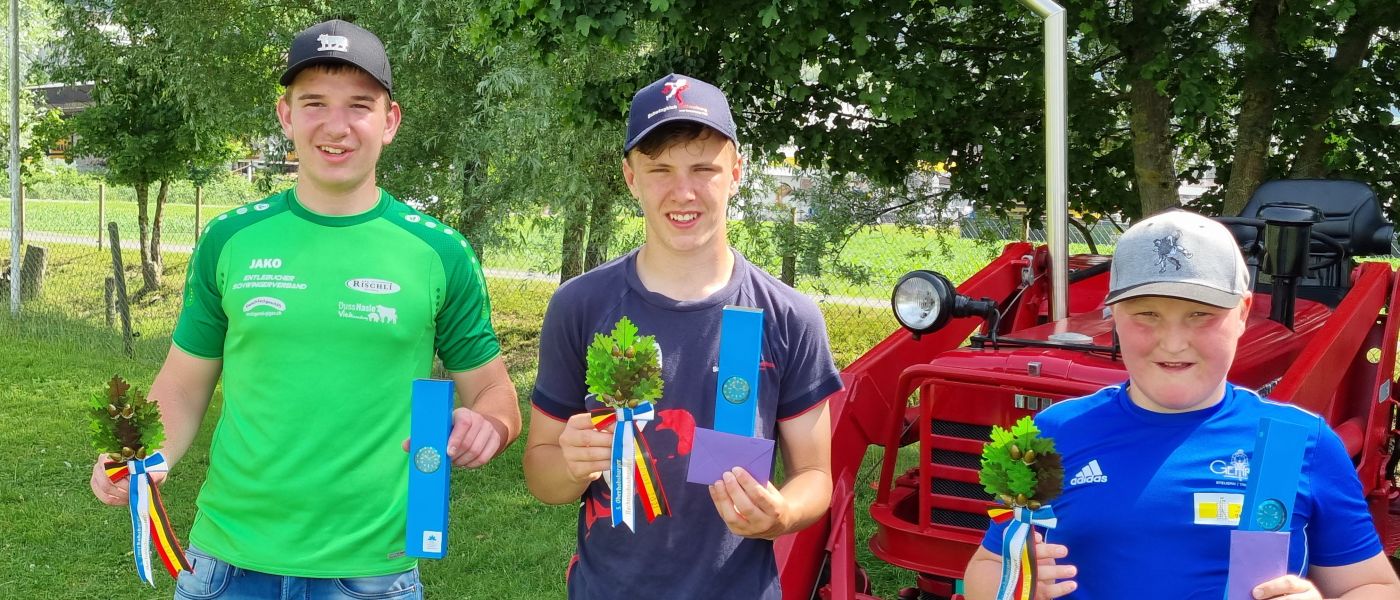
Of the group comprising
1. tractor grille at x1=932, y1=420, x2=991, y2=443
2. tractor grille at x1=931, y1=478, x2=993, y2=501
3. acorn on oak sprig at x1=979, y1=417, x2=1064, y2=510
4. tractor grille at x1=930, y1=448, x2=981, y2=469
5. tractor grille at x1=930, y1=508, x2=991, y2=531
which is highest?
acorn on oak sprig at x1=979, y1=417, x2=1064, y2=510

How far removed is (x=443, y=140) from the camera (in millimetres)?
12328

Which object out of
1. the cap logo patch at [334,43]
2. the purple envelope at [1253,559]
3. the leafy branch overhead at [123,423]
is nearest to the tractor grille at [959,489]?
the purple envelope at [1253,559]

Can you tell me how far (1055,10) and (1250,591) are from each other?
2.65 m

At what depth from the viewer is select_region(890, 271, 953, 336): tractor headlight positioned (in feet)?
13.9

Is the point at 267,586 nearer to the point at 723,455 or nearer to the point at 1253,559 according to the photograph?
the point at 723,455

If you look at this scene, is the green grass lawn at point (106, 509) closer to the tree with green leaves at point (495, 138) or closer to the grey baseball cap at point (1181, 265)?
the tree with green leaves at point (495, 138)

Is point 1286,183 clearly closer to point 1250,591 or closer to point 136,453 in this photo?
point 1250,591

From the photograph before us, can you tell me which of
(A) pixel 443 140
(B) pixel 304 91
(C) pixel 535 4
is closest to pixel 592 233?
(A) pixel 443 140

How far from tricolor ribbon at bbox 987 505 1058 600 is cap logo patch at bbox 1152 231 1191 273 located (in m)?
0.44

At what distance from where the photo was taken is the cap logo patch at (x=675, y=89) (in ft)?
7.50

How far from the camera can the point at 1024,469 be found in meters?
1.85

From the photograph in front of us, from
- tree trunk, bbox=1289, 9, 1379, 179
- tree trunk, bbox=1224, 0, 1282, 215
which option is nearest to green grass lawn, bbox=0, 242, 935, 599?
tree trunk, bbox=1224, 0, 1282, 215

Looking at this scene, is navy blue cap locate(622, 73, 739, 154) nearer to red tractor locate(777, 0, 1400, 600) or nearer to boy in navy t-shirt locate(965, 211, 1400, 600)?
boy in navy t-shirt locate(965, 211, 1400, 600)

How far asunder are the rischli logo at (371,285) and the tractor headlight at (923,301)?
2124mm
